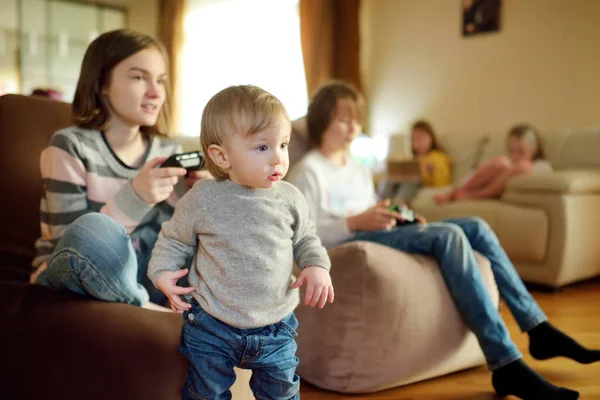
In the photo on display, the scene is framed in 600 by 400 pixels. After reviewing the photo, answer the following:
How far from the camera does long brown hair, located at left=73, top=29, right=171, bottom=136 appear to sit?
A: 124 centimetres

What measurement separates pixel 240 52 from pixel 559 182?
12.8 feet

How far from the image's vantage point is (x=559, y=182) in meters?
2.62

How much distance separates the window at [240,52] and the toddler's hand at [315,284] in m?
4.10

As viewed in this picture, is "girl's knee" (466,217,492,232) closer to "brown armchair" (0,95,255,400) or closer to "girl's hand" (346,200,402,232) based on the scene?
"girl's hand" (346,200,402,232)

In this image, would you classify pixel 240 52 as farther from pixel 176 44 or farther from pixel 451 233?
pixel 451 233

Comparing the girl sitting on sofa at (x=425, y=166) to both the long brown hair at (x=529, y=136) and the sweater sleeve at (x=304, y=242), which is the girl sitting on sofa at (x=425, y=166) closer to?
the long brown hair at (x=529, y=136)

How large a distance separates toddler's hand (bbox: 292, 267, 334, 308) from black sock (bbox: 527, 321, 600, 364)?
0.89 m

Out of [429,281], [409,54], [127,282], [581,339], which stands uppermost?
[409,54]

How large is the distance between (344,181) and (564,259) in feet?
5.01

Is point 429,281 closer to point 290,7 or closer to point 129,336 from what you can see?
point 129,336

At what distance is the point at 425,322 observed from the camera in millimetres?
1399

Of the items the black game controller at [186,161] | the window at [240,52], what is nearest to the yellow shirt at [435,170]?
the window at [240,52]

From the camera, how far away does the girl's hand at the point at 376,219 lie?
1.45 m

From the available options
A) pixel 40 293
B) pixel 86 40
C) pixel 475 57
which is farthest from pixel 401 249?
pixel 86 40
